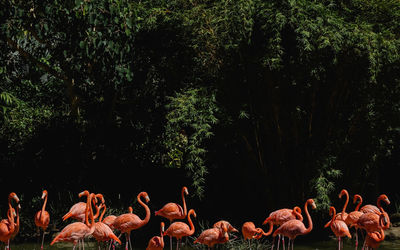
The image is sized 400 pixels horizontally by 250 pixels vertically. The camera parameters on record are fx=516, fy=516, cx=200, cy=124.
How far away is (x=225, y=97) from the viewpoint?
23.5 ft

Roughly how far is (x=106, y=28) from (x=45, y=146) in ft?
10.8

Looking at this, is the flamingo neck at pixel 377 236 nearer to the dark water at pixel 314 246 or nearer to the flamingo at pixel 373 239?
the flamingo at pixel 373 239

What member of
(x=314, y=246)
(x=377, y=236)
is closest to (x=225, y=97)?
(x=314, y=246)

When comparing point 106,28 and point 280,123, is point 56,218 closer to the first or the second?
point 106,28

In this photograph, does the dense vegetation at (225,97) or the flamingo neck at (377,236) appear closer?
the flamingo neck at (377,236)

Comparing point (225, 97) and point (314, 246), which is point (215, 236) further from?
point (225, 97)

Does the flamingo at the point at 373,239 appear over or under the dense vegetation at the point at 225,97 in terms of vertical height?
under

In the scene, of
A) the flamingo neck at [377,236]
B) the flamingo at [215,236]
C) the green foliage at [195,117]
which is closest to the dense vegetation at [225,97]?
the green foliage at [195,117]

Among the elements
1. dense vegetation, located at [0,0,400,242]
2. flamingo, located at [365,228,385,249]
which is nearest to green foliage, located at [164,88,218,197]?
dense vegetation, located at [0,0,400,242]

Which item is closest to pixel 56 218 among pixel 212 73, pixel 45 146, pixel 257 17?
pixel 45 146

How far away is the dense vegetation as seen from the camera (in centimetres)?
668

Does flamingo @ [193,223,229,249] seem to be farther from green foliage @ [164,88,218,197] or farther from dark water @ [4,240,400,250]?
dark water @ [4,240,400,250]

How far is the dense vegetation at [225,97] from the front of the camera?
6.68m

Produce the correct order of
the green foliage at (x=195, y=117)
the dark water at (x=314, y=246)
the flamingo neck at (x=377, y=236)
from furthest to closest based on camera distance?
the dark water at (x=314, y=246) → the green foliage at (x=195, y=117) → the flamingo neck at (x=377, y=236)
